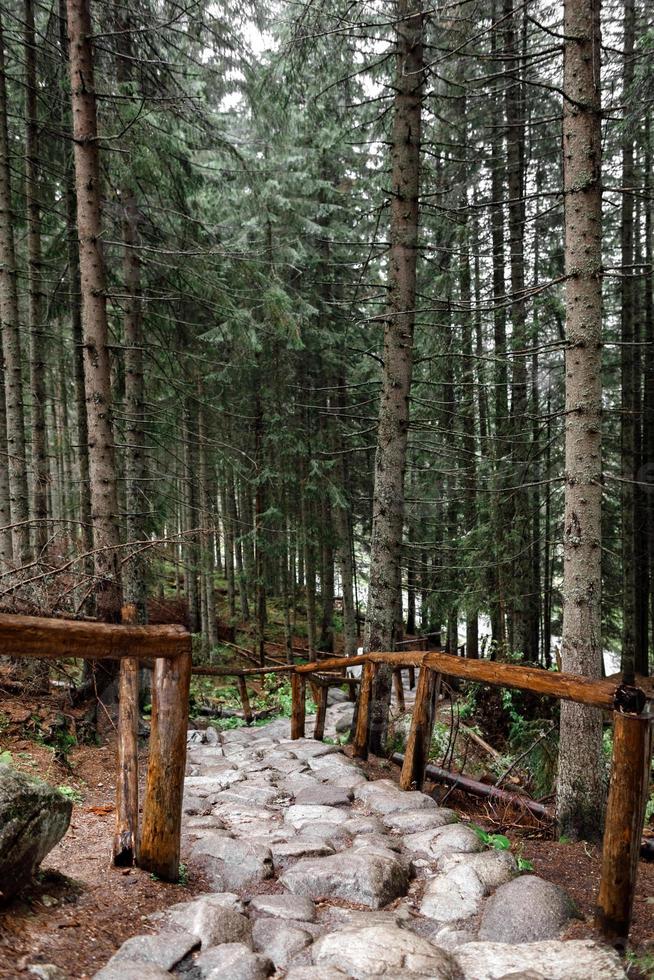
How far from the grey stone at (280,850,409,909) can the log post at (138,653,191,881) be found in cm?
82

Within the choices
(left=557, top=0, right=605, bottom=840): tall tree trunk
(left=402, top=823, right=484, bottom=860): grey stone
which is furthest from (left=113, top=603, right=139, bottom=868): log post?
(left=557, top=0, right=605, bottom=840): tall tree trunk

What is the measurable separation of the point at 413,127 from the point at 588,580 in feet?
19.8

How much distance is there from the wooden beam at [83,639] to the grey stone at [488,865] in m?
2.28

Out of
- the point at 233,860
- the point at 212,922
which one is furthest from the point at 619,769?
the point at 233,860

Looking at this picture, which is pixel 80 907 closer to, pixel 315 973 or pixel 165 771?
pixel 165 771

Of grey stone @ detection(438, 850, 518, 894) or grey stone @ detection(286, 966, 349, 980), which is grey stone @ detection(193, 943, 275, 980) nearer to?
grey stone @ detection(286, 966, 349, 980)

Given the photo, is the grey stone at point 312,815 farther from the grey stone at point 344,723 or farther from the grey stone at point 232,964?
the grey stone at point 344,723

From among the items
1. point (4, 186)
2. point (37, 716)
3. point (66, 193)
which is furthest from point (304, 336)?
point (37, 716)

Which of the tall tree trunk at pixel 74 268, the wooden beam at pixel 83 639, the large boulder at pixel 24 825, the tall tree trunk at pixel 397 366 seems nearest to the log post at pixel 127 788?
the wooden beam at pixel 83 639

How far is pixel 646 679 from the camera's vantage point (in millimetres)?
14062

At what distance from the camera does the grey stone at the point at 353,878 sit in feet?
12.1

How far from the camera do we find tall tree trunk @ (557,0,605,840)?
16.9 ft

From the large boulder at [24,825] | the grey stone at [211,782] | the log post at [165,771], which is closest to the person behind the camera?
the large boulder at [24,825]

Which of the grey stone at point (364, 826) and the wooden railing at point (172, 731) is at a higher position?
the wooden railing at point (172, 731)
